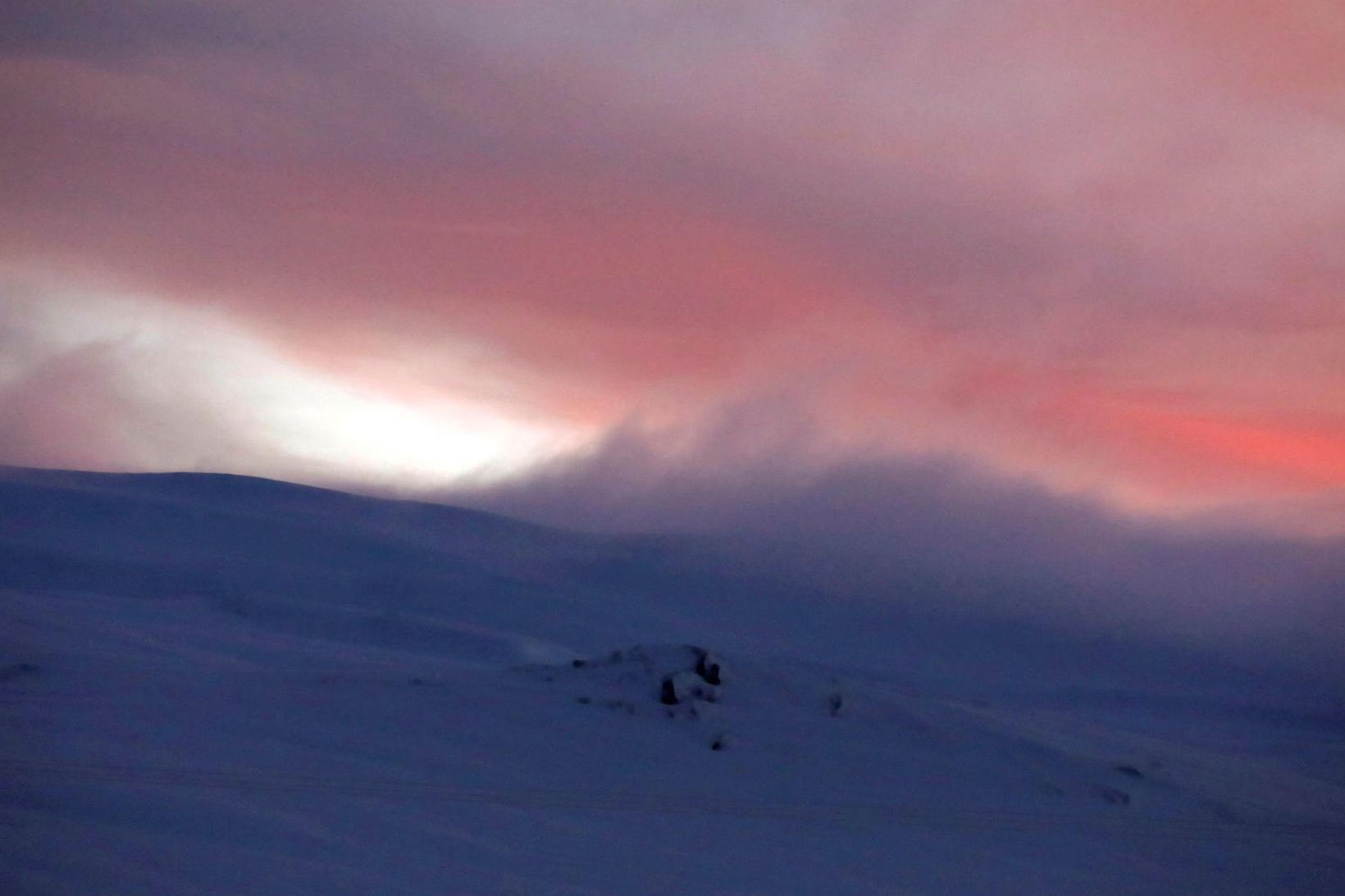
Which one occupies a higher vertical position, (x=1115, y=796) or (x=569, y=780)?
(x=1115, y=796)

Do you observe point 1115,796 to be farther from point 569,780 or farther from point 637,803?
point 569,780

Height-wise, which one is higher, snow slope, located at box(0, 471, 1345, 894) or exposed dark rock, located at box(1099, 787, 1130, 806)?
exposed dark rock, located at box(1099, 787, 1130, 806)

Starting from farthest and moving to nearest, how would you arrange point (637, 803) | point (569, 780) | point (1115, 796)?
point (1115, 796) → point (569, 780) → point (637, 803)

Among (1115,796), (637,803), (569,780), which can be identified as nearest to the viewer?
(637,803)

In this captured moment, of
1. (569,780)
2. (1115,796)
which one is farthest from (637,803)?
(1115,796)

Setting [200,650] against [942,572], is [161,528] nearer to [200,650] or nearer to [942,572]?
[200,650]

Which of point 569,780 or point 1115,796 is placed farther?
point 1115,796

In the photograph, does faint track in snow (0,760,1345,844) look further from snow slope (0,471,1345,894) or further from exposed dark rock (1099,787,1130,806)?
exposed dark rock (1099,787,1130,806)

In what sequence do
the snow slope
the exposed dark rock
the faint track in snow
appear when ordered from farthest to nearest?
the exposed dark rock → the faint track in snow → the snow slope

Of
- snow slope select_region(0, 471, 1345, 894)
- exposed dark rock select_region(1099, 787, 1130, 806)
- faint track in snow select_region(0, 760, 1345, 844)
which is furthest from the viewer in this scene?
exposed dark rock select_region(1099, 787, 1130, 806)

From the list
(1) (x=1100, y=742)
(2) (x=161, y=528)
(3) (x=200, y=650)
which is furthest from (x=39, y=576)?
(1) (x=1100, y=742)

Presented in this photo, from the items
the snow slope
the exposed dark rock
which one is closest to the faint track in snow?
the snow slope

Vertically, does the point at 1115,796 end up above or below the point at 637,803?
above

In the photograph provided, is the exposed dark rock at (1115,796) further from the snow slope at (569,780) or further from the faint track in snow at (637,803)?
the faint track in snow at (637,803)
